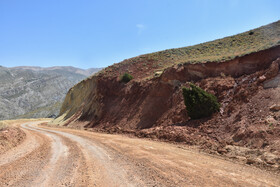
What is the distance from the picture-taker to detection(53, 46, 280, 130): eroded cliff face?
1536 cm

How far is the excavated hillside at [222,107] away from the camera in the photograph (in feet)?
29.6

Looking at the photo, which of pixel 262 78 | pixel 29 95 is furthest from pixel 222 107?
pixel 29 95

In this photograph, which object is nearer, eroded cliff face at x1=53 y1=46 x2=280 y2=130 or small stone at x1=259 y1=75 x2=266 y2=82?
small stone at x1=259 y1=75 x2=266 y2=82

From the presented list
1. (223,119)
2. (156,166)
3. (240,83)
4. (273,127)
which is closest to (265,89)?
(240,83)

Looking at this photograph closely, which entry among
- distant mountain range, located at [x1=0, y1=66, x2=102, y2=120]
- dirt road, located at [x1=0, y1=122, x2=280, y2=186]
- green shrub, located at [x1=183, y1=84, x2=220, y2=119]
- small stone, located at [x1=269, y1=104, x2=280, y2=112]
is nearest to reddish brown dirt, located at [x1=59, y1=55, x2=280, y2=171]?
small stone, located at [x1=269, y1=104, x2=280, y2=112]

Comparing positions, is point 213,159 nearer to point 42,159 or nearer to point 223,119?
point 223,119

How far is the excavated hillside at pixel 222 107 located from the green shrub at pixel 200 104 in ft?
1.71

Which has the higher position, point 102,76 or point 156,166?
point 102,76

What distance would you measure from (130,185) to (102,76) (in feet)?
101

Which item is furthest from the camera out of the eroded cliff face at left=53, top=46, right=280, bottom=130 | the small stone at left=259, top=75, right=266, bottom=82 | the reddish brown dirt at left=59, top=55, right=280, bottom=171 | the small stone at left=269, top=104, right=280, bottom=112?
the eroded cliff face at left=53, top=46, right=280, bottom=130

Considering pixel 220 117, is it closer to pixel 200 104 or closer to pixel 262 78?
pixel 200 104

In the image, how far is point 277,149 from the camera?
7.57m

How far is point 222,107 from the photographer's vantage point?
532 inches

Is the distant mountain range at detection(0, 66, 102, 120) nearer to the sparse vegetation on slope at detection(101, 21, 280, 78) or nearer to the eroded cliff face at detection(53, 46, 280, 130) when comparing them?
the sparse vegetation on slope at detection(101, 21, 280, 78)
